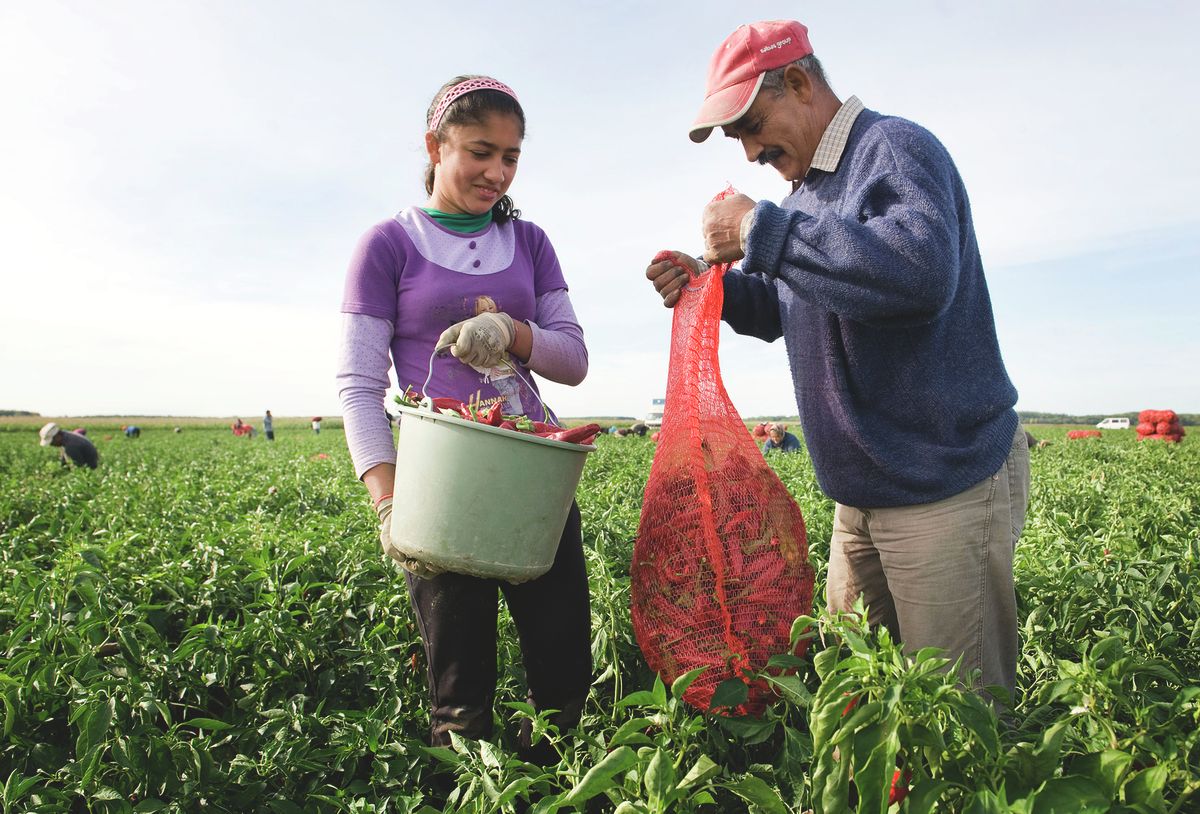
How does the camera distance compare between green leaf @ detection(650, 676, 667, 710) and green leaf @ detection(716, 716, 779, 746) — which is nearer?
green leaf @ detection(650, 676, 667, 710)

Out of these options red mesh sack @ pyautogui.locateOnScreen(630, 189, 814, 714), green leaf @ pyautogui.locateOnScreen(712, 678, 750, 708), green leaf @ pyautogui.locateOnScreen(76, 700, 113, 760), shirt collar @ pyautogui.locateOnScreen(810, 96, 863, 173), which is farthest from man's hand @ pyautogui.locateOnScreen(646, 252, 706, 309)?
green leaf @ pyautogui.locateOnScreen(76, 700, 113, 760)

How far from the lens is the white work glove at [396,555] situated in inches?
59.2

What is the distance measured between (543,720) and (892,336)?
1.03 meters

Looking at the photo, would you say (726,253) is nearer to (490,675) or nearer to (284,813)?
(490,675)

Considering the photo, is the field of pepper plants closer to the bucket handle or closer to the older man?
the older man

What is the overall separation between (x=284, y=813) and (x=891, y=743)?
4.42 feet

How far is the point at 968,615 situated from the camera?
157 cm

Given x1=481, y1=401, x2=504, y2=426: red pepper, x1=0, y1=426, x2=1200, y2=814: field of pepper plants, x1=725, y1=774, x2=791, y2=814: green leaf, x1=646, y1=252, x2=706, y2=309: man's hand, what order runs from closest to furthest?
x1=0, y1=426, x2=1200, y2=814: field of pepper plants < x1=725, y1=774, x2=791, y2=814: green leaf < x1=481, y1=401, x2=504, y2=426: red pepper < x1=646, y1=252, x2=706, y2=309: man's hand

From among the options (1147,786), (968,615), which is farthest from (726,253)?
(1147,786)

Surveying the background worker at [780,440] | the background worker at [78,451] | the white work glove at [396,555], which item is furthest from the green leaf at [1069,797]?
the background worker at [78,451]

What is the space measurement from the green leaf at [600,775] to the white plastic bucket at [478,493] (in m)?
0.44

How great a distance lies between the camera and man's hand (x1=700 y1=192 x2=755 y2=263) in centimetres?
158

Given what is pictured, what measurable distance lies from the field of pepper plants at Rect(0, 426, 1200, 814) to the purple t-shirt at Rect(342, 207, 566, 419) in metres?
0.39

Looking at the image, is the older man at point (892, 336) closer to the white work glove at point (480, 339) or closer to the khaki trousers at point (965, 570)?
the khaki trousers at point (965, 570)
